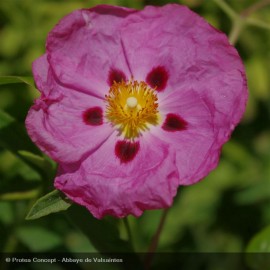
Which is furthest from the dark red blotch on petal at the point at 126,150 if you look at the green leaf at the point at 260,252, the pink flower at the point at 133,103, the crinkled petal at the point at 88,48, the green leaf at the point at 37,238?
the green leaf at the point at 37,238

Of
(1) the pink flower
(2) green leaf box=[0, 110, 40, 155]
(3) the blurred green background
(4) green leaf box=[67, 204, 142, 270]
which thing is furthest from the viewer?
(3) the blurred green background

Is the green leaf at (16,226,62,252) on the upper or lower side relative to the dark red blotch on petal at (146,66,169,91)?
lower

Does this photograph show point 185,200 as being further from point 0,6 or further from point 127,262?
point 0,6

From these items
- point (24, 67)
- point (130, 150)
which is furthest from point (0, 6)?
point (130, 150)

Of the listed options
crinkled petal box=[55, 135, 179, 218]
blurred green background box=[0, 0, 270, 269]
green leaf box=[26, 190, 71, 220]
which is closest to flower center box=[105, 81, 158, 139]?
crinkled petal box=[55, 135, 179, 218]

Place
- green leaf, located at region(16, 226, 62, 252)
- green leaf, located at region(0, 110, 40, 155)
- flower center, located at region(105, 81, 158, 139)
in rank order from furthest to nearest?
green leaf, located at region(16, 226, 62, 252), flower center, located at region(105, 81, 158, 139), green leaf, located at region(0, 110, 40, 155)

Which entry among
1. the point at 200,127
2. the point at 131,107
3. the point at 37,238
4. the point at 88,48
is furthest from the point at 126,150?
the point at 37,238

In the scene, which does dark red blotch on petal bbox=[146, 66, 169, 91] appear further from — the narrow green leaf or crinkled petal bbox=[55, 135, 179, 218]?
the narrow green leaf
